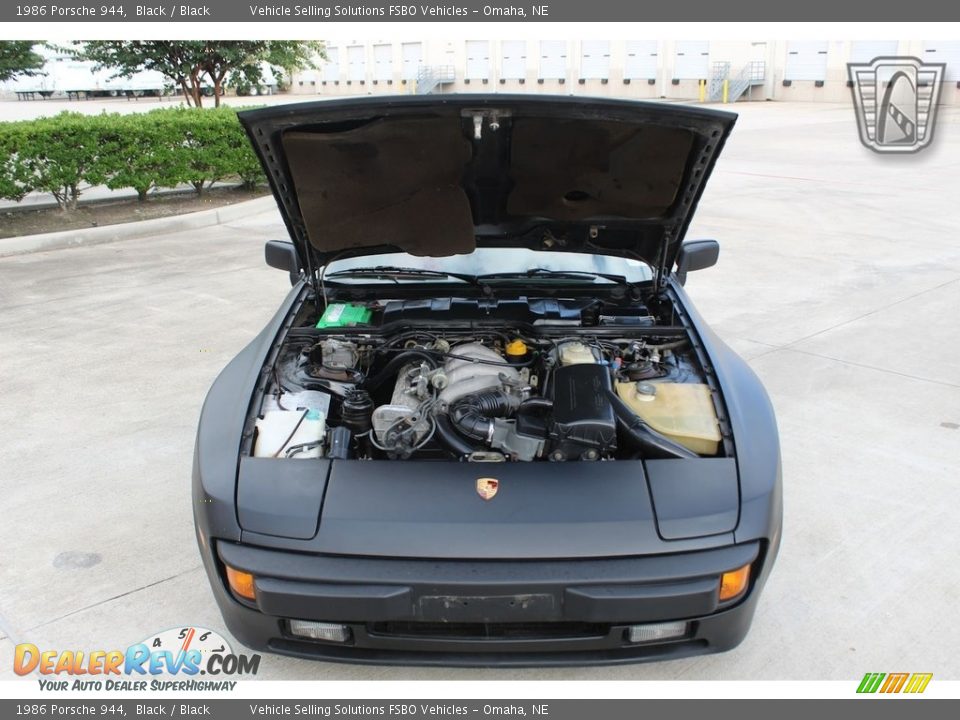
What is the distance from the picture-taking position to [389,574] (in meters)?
2.08

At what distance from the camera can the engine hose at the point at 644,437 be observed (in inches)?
96.3

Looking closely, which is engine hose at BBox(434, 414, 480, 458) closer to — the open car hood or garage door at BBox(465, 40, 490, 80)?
the open car hood

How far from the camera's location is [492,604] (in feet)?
6.77

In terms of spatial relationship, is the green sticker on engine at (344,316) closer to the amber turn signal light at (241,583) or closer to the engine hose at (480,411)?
the engine hose at (480,411)

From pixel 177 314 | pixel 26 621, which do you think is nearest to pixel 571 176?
pixel 26 621

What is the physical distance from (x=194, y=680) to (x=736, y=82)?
3915cm

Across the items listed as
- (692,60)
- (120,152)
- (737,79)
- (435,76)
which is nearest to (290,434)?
(120,152)

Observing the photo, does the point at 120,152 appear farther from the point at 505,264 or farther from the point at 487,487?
the point at 487,487

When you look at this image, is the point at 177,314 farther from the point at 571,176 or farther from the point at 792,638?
the point at 792,638

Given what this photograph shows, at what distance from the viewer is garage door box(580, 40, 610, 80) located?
129 feet

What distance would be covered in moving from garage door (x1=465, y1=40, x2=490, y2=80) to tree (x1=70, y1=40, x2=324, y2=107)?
2992 centimetres

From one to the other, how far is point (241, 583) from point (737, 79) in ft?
130

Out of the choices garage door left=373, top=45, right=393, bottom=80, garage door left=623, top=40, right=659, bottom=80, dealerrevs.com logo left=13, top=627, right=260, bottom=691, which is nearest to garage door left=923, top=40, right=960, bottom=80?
garage door left=623, top=40, right=659, bottom=80

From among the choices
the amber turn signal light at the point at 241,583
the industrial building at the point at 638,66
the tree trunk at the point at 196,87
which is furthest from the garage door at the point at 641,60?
the amber turn signal light at the point at 241,583
